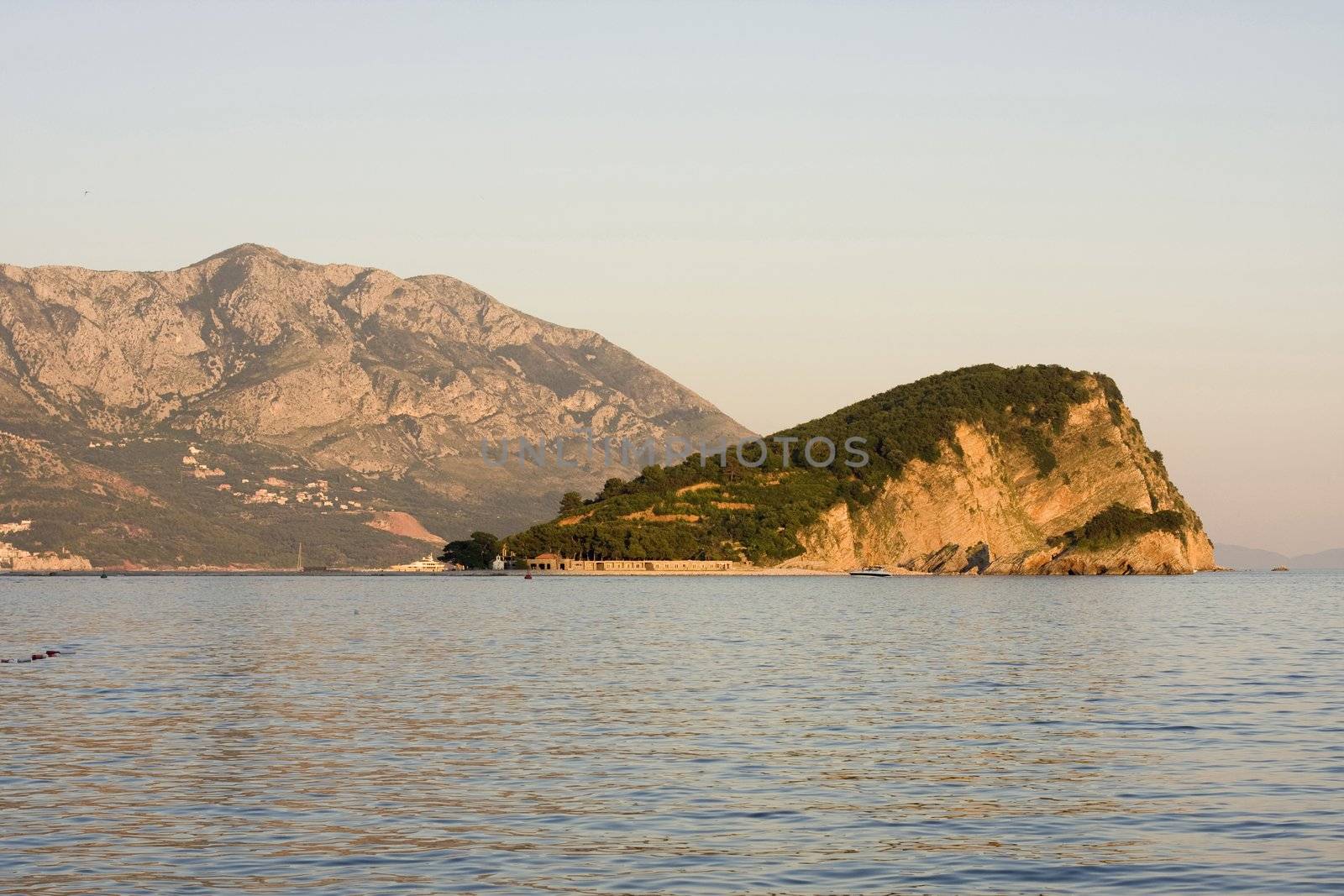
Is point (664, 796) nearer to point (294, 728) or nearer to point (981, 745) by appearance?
point (981, 745)

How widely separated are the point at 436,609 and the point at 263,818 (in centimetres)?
10258

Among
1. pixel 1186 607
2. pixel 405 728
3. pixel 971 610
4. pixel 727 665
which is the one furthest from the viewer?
pixel 1186 607

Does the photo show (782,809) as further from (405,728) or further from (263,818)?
(405,728)

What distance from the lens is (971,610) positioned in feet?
414

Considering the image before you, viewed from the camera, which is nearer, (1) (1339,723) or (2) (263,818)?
(2) (263,818)

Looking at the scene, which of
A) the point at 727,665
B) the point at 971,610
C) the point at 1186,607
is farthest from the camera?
the point at 1186,607

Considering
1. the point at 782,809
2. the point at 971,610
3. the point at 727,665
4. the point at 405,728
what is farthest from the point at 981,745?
the point at 971,610

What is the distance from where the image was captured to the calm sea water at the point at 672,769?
2547 centimetres

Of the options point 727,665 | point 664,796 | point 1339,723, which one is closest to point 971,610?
point 727,665

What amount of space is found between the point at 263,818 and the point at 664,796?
7.40 m

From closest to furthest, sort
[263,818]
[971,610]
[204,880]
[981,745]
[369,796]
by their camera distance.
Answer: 1. [204,880]
2. [263,818]
3. [369,796]
4. [981,745]
5. [971,610]

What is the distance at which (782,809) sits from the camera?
3053 cm

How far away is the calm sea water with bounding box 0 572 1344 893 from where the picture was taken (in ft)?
83.6

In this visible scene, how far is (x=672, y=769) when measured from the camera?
35.4m
